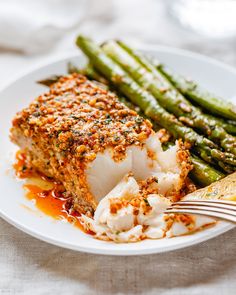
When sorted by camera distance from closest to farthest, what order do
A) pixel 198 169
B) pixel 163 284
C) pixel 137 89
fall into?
1. pixel 163 284
2. pixel 198 169
3. pixel 137 89

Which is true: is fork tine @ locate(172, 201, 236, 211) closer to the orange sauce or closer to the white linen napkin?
the orange sauce

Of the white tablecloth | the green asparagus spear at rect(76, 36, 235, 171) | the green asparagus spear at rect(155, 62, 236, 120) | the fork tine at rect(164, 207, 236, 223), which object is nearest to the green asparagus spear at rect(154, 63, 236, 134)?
the green asparagus spear at rect(155, 62, 236, 120)

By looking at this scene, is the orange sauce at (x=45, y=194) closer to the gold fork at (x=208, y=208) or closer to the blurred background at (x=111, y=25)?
the gold fork at (x=208, y=208)

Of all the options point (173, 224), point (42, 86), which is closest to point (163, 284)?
point (173, 224)

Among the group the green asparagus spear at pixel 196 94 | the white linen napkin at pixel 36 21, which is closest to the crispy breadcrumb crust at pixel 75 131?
the green asparagus spear at pixel 196 94

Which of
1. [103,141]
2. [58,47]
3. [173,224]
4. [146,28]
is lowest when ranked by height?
[173,224]

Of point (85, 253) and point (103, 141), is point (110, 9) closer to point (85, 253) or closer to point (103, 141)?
point (103, 141)
